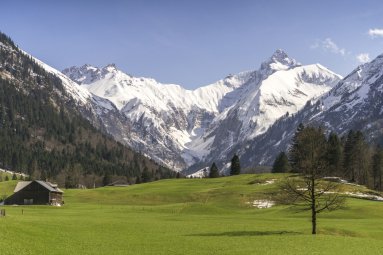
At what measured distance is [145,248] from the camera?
48.8m

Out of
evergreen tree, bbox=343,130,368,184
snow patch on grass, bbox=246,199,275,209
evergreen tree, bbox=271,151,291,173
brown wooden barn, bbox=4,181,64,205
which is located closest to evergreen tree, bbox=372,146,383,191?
evergreen tree, bbox=343,130,368,184

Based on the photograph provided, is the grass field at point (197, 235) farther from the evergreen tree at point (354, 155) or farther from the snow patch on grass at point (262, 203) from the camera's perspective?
the evergreen tree at point (354, 155)

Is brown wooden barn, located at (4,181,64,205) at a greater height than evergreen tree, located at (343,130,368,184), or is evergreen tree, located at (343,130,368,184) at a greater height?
evergreen tree, located at (343,130,368,184)

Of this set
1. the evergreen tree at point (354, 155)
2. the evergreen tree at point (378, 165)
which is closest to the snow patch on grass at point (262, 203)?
the evergreen tree at point (354, 155)

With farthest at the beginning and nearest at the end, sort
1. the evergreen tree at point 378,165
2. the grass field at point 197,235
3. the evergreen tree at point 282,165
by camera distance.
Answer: the evergreen tree at point 282,165
the evergreen tree at point 378,165
the grass field at point 197,235

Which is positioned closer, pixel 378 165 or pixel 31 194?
pixel 378 165

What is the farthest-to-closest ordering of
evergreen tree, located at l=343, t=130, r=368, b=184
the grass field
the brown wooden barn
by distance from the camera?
evergreen tree, located at l=343, t=130, r=368, b=184 → the brown wooden barn → the grass field

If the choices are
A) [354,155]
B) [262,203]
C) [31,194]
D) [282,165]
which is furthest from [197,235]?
[282,165]

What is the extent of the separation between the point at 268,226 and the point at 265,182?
7393cm

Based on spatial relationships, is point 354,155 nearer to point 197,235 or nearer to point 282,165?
point 282,165

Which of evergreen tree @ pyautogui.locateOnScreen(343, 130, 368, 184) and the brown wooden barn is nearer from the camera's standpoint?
the brown wooden barn

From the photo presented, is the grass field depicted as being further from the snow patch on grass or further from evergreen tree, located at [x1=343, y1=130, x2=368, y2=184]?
evergreen tree, located at [x1=343, y1=130, x2=368, y2=184]

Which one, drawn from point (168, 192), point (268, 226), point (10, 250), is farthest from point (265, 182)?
point (10, 250)

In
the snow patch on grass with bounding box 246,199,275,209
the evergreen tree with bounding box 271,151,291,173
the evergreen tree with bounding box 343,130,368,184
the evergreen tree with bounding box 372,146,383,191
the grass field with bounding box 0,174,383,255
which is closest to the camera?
the grass field with bounding box 0,174,383,255
